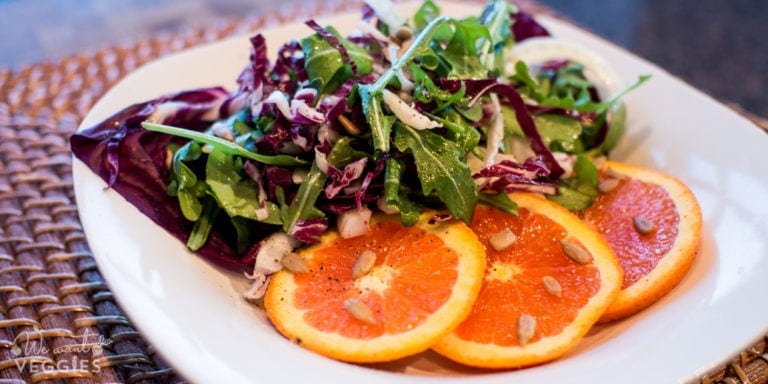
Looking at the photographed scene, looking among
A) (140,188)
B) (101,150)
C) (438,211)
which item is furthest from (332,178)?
(101,150)

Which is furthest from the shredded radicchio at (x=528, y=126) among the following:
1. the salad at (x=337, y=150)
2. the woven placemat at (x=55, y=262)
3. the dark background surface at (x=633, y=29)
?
the dark background surface at (x=633, y=29)

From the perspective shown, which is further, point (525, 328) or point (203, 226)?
point (203, 226)

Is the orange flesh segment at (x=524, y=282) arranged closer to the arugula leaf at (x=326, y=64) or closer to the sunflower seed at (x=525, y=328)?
the sunflower seed at (x=525, y=328)

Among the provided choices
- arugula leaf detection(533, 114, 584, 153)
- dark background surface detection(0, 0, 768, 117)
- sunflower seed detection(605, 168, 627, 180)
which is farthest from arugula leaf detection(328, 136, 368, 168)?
dark background surface detection(0, 0, 768, 117)

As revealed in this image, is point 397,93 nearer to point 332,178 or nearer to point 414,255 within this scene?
point 332,178

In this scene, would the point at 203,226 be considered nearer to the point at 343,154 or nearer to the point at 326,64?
the point at 343,154

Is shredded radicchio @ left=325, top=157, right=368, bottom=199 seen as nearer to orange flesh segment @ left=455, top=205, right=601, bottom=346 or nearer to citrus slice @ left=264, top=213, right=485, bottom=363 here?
citrus slice @ left=264, top=213, right=485, bottom=363

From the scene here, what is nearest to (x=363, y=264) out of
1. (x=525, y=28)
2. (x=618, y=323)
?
(x=618, y=323)
